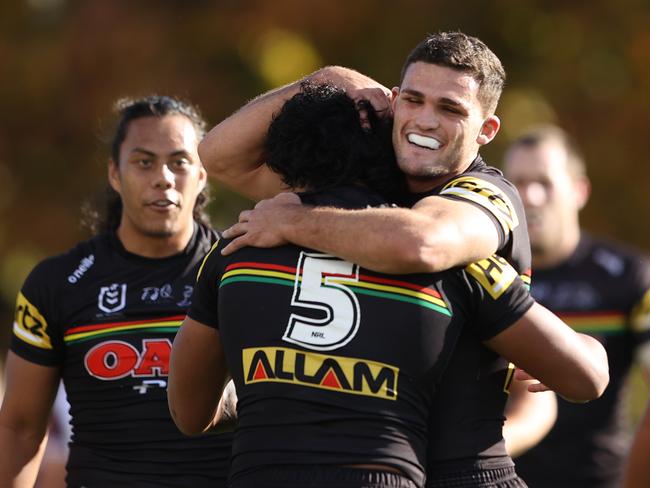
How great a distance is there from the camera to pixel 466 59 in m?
3.93

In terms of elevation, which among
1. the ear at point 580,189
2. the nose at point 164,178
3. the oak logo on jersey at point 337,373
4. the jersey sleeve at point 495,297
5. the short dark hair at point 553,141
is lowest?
the oak logo on jersey at point 337,373

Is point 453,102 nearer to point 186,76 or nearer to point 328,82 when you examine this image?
point 328,82

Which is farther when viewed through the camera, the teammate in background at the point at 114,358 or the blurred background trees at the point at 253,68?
the blurred background trees at the point at 253,68

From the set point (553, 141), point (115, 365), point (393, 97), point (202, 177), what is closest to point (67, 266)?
point (115, 365)

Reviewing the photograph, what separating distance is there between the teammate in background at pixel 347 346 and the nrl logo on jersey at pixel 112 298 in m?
1.21

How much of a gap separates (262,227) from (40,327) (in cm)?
149

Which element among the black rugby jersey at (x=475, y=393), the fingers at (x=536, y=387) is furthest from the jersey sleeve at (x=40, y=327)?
Result: the fingers at (x=536, y=387)

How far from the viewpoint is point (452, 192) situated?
3.73m

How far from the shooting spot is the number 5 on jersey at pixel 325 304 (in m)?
3.53

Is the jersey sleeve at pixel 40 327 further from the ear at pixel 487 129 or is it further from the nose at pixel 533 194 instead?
the nose at pixel 533 194

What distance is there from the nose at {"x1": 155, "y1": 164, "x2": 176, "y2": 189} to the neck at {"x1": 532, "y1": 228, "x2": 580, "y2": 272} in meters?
2.84

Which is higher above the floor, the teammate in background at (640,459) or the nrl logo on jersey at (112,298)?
the nrl logo on jersey at (112,298)

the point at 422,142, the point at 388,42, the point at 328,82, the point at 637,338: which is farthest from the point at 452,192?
the point at 388,42

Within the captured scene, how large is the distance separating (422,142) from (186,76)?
7433 millimetres
